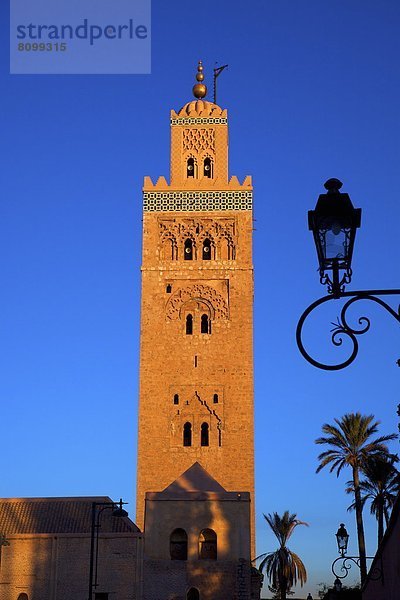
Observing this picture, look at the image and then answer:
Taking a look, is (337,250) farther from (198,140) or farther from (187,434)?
(198,140)

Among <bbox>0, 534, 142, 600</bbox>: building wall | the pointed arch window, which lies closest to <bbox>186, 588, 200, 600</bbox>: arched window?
<bbox>0, 534, 142, 600</bbox>: building wall

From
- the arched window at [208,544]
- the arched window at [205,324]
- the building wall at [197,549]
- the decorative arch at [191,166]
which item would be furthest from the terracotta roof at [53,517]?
the decorative arch at [191,166]

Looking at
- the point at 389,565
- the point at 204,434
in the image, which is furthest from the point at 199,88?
the point at 389,565

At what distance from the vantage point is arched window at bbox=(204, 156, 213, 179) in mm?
39219

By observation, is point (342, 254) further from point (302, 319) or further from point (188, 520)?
point (188, 520)

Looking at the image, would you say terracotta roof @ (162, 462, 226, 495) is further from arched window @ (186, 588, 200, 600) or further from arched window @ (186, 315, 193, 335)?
arched window @ (186, 315, 193, 335)

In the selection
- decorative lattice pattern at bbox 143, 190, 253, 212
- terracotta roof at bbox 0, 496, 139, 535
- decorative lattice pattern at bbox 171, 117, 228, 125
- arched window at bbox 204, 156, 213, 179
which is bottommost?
terracotta roof at bbox 0, 496, 139, 535

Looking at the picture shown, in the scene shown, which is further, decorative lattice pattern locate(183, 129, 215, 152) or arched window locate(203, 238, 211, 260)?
decorative lattice pattern locate(183, 129, 215, 152)

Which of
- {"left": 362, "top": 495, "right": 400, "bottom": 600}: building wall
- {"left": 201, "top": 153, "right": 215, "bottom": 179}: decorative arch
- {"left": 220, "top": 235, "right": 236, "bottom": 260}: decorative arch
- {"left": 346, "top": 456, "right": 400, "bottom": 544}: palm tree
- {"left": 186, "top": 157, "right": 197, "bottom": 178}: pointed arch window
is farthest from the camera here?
{"left": 186, "top": 157, "right": 197, "bottom": 178}: pointed arch window

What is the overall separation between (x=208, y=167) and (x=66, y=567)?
18.0 m

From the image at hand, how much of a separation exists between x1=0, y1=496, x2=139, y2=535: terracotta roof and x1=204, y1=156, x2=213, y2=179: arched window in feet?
47.9

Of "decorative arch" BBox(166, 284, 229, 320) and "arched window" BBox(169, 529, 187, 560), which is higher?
"decorative arch" BBox(166, 284, 229, 320)

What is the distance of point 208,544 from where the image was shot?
29375 millimetres

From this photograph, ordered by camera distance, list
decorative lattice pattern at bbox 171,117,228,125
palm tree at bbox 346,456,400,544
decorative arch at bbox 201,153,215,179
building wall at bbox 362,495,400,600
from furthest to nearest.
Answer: decorative lattice pattern at bbox 171,117,228,125
decorative arch at bbox 201,153,215,179
palm tree at bbox 346,456,400,544
building wall at bbox 362,495,400,600
